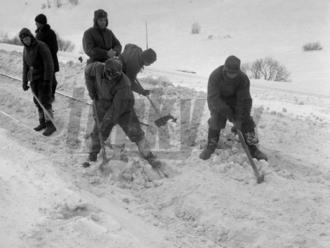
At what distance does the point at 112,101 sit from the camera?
6.23 m

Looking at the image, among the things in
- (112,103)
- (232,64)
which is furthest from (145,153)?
(232,64)

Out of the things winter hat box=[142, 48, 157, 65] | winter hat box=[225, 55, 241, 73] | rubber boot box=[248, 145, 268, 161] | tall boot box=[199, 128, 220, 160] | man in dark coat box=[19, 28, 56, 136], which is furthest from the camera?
man in dark coat box=[19, 28, 56, 136]

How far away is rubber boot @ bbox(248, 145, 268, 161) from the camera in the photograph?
6.30 m

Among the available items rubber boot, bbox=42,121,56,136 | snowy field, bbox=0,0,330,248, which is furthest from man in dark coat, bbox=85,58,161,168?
rubber boot, bbox=42,121,56,136

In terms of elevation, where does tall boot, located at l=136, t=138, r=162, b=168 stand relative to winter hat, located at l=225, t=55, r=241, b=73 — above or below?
below

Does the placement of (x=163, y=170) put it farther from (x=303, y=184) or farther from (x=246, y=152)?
(x=303, y=184)

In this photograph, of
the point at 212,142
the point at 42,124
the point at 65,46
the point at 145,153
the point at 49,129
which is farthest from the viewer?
the point at 65,46

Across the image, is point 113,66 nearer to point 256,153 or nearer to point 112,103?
point 112,103

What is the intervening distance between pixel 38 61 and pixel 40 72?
17 cm

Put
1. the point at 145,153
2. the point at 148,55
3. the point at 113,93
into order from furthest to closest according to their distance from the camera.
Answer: the point at 148,55 < the point at 145,153 < the point at 113,93

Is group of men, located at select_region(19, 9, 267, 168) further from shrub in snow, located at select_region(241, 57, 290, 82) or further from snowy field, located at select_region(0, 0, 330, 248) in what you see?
shrub in snow, located at select_region(241, 57, 290, 82)

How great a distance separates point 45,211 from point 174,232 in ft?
4.25

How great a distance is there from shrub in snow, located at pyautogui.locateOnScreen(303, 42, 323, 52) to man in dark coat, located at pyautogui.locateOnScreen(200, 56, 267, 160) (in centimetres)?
1106

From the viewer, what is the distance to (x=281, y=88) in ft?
36.1
